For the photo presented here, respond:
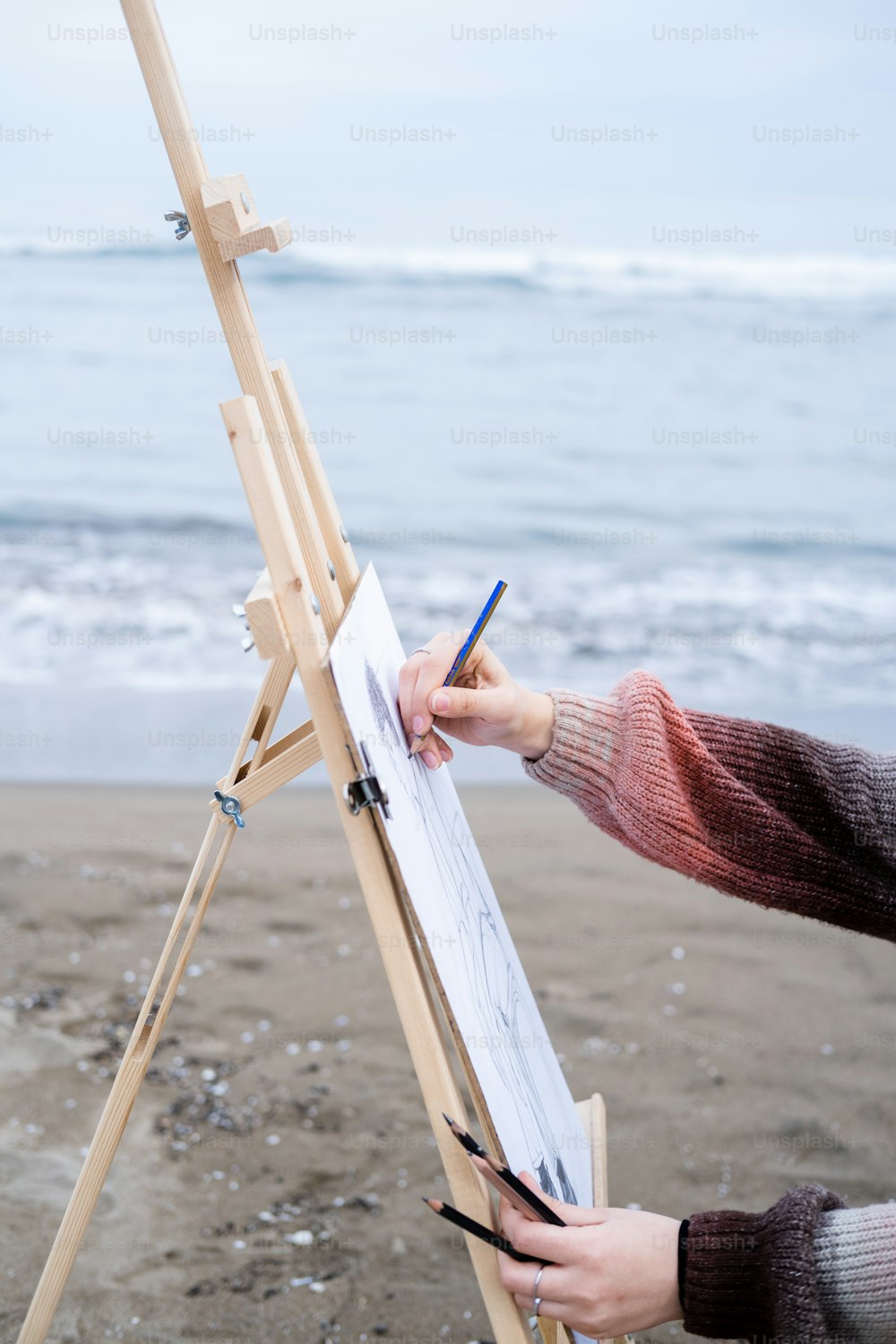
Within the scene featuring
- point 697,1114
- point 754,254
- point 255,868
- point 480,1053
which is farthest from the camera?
point 754,254

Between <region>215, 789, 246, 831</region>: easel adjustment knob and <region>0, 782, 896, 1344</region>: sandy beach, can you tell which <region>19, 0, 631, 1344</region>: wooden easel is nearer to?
<region>215, 789, 246, 831</region>: easel adjustment knob

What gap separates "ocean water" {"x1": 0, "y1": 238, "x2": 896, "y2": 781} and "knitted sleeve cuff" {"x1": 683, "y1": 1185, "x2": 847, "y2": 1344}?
3.15 metres

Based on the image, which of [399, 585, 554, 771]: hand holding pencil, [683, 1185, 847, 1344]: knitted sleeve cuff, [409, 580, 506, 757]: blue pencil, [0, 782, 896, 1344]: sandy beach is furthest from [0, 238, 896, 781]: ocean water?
[683, 1185, 847, 1344]: knitted sleeve cuff

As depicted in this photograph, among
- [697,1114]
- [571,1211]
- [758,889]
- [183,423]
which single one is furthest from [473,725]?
[183,423]

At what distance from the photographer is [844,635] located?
18.7 feet

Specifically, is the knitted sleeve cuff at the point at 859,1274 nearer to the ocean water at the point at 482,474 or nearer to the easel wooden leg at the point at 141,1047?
the easel wooden leg at the point at 141,1047

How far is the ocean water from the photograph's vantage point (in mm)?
5000

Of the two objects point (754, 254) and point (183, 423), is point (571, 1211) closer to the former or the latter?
point (183, 423)

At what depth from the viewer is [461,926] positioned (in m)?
1.08

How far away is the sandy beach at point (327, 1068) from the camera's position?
183cm

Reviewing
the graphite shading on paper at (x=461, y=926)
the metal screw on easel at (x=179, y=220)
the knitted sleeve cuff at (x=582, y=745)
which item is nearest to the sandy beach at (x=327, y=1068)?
the graphite shading on paper at (x=461, y=926)

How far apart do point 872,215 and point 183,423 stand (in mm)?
11212

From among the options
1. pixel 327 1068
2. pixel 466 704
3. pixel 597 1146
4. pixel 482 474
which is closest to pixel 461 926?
pixel 466 704

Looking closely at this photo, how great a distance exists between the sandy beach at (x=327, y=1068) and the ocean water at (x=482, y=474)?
1.12m
